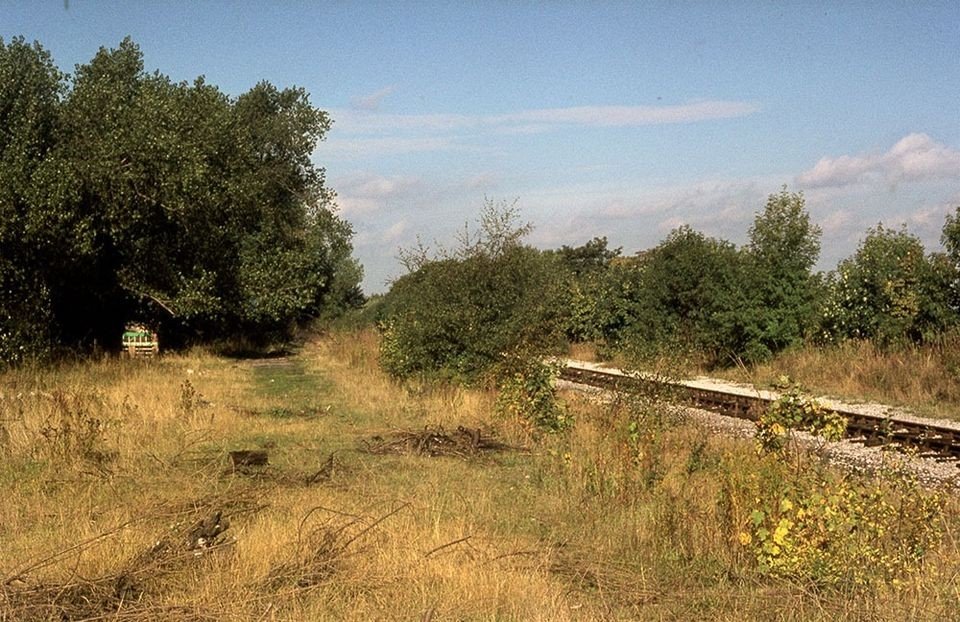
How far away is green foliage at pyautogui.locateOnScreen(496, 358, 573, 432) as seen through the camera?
12.8m

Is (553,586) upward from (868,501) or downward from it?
downward

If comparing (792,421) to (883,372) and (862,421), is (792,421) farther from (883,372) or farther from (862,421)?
(883,372)

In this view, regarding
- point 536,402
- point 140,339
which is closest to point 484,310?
point 536,402

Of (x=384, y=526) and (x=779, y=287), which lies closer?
(x=384, y=526)

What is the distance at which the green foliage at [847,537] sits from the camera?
5.66 metres

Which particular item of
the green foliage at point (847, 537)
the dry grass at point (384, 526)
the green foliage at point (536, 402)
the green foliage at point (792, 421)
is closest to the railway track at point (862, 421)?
the dry grass at point (384, 526)

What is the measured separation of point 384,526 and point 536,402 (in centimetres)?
623

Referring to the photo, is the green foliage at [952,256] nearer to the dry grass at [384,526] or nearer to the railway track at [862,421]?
the railway track at [862,421]

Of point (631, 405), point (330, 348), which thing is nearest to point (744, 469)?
point (631, 405)

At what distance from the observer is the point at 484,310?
1750cm

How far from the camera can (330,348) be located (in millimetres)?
36281

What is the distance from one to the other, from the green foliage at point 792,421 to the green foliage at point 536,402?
17.8 feet

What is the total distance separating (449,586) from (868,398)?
16195mm

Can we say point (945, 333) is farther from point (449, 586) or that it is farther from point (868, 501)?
point (449, 586)
